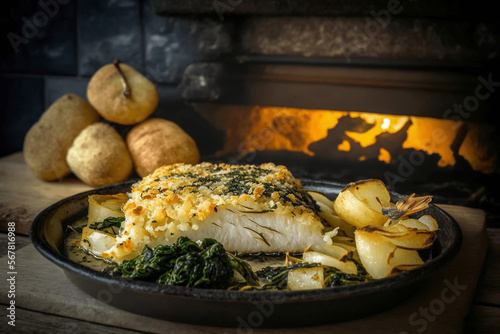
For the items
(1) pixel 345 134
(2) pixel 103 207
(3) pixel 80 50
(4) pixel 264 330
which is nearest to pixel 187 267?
(4) pixel 264 330

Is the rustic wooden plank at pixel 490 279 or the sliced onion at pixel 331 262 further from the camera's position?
the rustic wooden plank at pixel 490 279

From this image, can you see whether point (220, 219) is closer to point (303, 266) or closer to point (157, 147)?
point (303, 266)

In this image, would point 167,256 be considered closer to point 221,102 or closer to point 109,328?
point 109,328

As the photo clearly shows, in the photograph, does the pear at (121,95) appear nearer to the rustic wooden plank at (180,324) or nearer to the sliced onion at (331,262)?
the rustic wooden plank at (180,324)

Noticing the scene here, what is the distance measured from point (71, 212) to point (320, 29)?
1.68 metres

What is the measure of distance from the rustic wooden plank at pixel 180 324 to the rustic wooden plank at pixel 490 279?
4cm

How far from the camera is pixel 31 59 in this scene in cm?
362

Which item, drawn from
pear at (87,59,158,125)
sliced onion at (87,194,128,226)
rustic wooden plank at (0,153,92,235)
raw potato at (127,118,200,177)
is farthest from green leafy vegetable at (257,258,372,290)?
pear at (87,59,158,125)

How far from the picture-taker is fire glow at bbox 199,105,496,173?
2.89m

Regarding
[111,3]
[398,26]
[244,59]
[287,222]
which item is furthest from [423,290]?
[111,3]

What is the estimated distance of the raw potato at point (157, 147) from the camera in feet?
8.68

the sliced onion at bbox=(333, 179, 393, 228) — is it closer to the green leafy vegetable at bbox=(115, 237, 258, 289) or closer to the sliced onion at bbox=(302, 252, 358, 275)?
the sliced onion at bbox=(302, 252, 358, 275)

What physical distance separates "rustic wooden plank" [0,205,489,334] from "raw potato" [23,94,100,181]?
3.87 ft

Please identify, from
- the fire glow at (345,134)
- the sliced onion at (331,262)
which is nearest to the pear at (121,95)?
the fire glow at (345,134)
